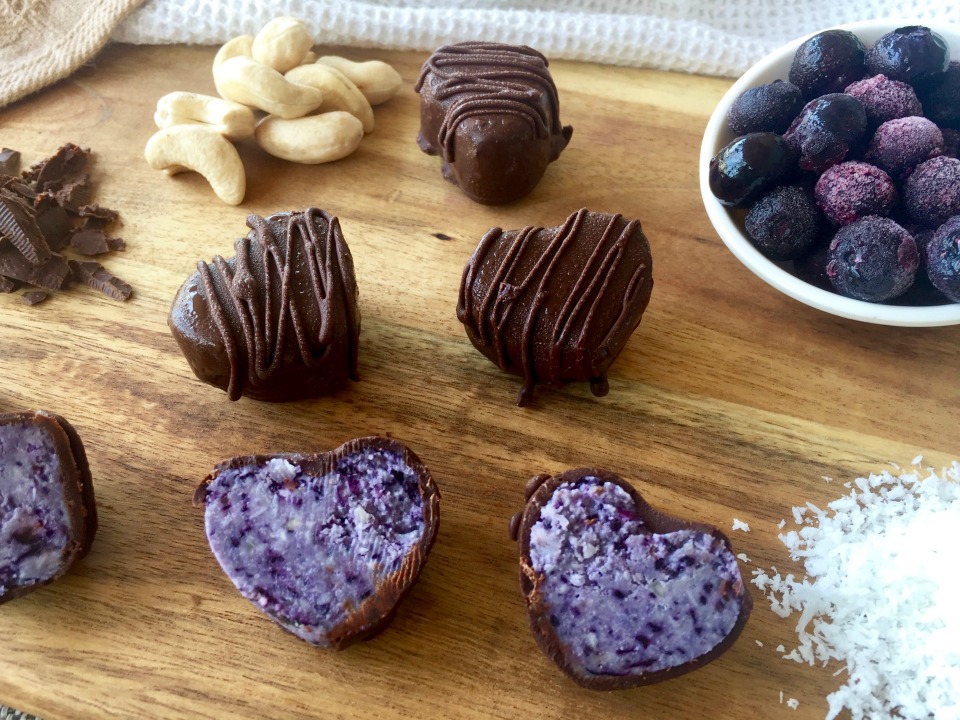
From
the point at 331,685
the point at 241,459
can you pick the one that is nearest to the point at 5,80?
the point at 241,459

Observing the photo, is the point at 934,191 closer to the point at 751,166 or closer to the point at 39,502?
the point at 751,166

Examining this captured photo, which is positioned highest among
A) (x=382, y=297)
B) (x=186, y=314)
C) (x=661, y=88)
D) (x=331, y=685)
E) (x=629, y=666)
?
(x=661, y=88)

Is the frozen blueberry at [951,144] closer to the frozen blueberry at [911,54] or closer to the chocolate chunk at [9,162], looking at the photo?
the frozen blueberry at [911,54]

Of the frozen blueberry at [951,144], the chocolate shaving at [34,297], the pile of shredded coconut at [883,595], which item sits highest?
the frozen blueberry at [951,144]

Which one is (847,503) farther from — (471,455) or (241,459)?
(241,459)

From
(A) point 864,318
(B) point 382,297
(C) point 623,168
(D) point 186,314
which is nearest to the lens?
(D) point 186,314

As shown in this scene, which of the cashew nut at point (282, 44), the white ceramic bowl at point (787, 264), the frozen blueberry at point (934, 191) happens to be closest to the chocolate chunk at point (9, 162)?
the cashew nut at point (282, 44)
